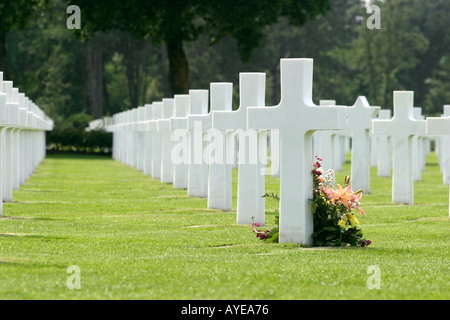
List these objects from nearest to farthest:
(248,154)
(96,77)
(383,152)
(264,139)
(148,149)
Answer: (248,154) < (264,139) < (383,152) < (148,149) < (96,77)

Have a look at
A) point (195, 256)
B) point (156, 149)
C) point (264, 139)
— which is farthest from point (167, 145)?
point (195, 256)

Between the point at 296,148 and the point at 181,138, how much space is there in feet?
40.3

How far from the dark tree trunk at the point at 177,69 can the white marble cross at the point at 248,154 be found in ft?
88.9

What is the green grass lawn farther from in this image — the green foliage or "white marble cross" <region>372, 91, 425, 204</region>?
the green foliage

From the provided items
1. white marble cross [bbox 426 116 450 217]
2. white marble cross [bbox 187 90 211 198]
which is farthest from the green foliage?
white marble cross [bbox 426 116 450 217]

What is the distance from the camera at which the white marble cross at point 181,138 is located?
21797 millimetres

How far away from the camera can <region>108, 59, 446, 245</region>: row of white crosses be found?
39.8ft

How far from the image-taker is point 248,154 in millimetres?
14852

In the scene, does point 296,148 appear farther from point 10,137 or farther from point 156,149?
point 156,149

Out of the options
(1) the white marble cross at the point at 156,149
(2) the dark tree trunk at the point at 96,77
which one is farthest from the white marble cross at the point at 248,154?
(2) the dark tree trunk at the point at 96,77

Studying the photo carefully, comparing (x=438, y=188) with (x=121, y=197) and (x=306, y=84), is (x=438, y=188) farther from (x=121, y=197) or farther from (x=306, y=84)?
(x=306, y=84)

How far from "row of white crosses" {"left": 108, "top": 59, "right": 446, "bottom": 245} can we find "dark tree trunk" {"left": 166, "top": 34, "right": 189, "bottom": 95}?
922 centimetres

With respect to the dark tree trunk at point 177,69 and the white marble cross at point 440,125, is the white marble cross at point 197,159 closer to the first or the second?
the white marble cross at point 440,125
